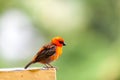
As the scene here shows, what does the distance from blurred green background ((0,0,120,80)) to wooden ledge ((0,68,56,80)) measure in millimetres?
4019

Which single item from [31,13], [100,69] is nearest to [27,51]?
[31,13]

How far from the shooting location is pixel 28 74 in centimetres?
309

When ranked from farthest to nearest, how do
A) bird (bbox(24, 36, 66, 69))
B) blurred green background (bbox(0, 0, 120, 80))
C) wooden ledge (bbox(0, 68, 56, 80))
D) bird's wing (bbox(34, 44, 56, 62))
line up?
blurred green background (bbox(0, 0, 120, 80)), bird (bbox(24, 36, 66, 69)), bird's wing (bbox(34, 44, 56, 62)), wooden ledge (bbox(0, 68, 56, 80))

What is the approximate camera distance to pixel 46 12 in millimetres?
9312

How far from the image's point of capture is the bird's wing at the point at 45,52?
369 cm

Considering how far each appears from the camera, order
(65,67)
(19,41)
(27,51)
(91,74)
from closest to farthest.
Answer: (91,74) < (65,67) < (27,51) < (19,41)

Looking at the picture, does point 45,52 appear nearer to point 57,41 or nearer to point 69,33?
point 57,41

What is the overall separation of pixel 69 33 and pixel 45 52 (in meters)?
5.19

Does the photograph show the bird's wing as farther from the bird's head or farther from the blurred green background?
the blurred green background

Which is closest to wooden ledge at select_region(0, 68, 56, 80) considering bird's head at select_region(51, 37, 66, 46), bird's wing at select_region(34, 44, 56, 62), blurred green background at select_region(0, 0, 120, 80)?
bird's wing at select_region(34, 44, 56, 62)

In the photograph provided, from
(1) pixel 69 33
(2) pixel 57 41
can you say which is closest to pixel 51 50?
(2) pixel 57 41

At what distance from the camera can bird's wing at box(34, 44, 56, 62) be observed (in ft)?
12.1

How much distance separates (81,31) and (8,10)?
1.75m

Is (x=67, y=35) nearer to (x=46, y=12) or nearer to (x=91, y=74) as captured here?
(x=46, y=12)
